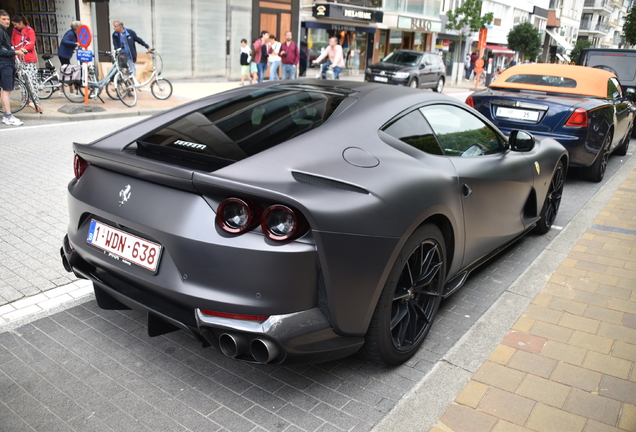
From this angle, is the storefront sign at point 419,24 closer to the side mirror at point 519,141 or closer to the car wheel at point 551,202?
the car wheel at point 551,202

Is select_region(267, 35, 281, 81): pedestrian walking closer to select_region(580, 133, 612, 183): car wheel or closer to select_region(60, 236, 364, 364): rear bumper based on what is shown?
select_region(580, 133, 612, 183): car wheel

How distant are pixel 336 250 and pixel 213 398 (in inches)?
38.0

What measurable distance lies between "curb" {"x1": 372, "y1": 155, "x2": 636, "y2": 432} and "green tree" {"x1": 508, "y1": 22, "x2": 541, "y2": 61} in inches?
1776

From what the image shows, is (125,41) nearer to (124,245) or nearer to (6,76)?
(6,76)

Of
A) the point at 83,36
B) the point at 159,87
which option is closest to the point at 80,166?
the point at 83,36

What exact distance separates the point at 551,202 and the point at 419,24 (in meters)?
Answer: 33.1

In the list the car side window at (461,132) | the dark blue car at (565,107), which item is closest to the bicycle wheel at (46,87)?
the dark blue car at (565,107)

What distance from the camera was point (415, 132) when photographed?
10.5ft

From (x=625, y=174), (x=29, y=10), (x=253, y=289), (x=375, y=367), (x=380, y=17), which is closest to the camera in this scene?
(x=253, y=289)

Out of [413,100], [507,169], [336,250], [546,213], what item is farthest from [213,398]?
[546,213]

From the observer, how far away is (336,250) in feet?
7.78

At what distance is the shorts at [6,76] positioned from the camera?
9875mm

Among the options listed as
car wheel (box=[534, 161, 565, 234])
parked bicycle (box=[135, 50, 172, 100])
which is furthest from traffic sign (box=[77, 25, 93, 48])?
car wheel (box=[534, 161, 565, 234])

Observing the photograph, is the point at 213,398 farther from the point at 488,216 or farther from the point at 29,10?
the point at 29,10
